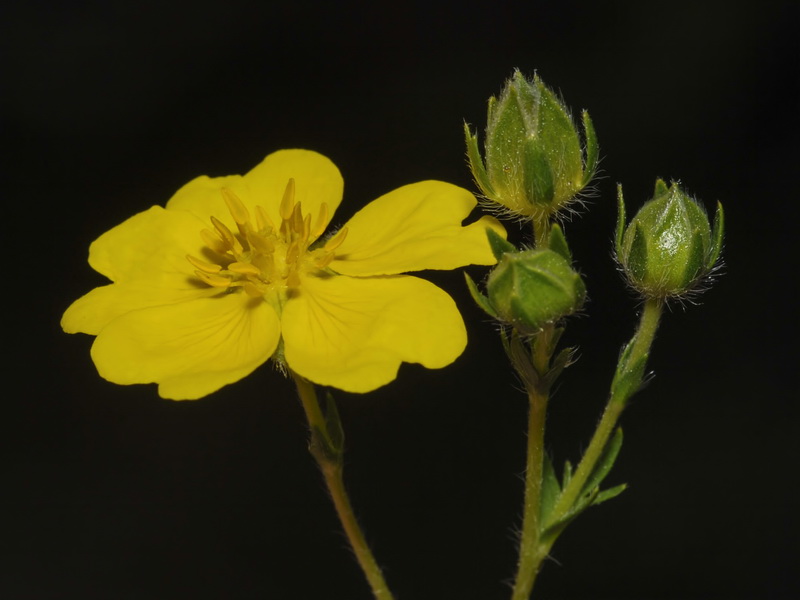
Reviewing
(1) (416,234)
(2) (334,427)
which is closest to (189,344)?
(2) (334,427)

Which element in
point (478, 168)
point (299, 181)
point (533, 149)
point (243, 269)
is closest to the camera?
point (533, 149)

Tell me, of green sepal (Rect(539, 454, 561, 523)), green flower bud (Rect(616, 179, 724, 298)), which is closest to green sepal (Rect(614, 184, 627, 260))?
green flower bud (Rect(616, 179, 724, 298))

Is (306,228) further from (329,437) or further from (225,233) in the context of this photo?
(329,437)

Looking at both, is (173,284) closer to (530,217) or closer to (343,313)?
(343,313)

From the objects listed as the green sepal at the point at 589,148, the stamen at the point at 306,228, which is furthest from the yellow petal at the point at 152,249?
the green sepal at the point at 589,148

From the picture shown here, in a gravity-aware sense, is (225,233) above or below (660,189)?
above

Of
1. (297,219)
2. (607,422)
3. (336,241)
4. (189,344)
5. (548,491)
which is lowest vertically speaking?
(548,491)
